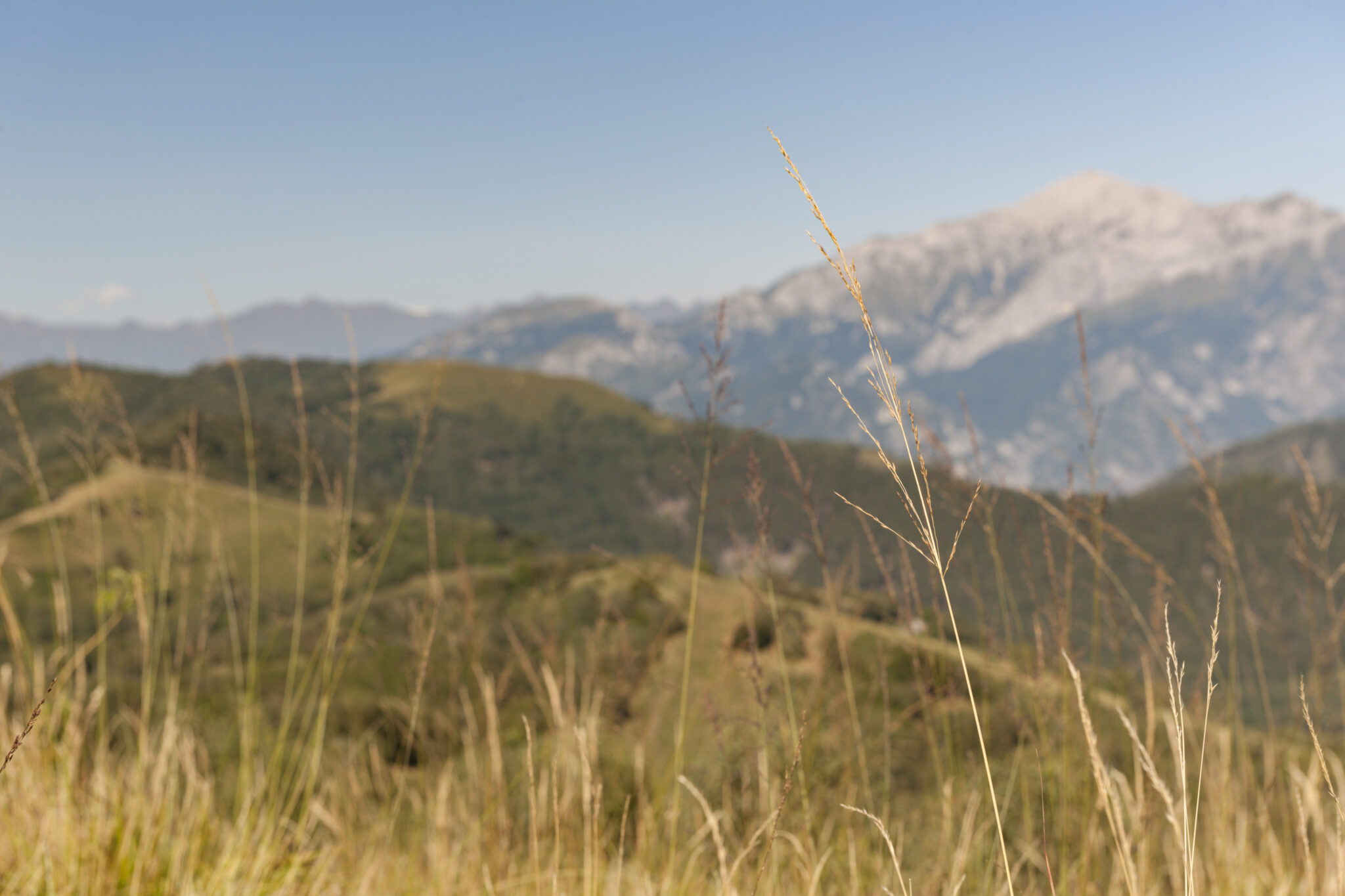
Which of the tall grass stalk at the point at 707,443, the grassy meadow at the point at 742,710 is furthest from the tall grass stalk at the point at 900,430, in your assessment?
the tall grass stalk at the point at 707,443

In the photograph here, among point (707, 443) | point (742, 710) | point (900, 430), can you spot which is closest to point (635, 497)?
point (742, 710)

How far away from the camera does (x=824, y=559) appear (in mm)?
1932

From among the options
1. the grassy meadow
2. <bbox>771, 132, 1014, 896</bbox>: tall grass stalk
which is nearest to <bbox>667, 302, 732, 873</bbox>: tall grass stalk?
the grassy meadow

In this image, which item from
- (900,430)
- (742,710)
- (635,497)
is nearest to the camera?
(900,430)

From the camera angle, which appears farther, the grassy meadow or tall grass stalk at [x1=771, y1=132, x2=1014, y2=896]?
the grassy meadow

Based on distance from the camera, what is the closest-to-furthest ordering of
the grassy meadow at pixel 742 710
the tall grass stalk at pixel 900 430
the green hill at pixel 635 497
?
1. the tall grass stalk at pixel 900 430
2. the grassy meadow at pixel 742 710
3. the green hill at pixel 635 497

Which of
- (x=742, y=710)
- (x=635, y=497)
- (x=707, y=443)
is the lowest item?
(x=635, y=497)

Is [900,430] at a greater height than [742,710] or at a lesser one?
greater

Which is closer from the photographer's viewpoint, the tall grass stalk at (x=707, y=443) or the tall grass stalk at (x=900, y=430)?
the tall grass stalk at (x=900, y=430)

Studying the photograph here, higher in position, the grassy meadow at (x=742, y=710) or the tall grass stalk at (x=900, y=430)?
the tall grass stalk at (x=900, y=430)

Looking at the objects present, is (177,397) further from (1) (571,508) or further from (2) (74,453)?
(2) (74,453)

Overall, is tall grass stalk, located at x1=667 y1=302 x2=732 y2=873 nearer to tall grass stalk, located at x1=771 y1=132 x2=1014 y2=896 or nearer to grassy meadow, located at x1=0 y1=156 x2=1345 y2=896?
grassy meadow, located at x1=0 y1=156 x2=1345 y2=896

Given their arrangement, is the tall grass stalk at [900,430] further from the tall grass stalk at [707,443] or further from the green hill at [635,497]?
the tall grass stalk at [707,443]

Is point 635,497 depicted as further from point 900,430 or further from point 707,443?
point 900,430
